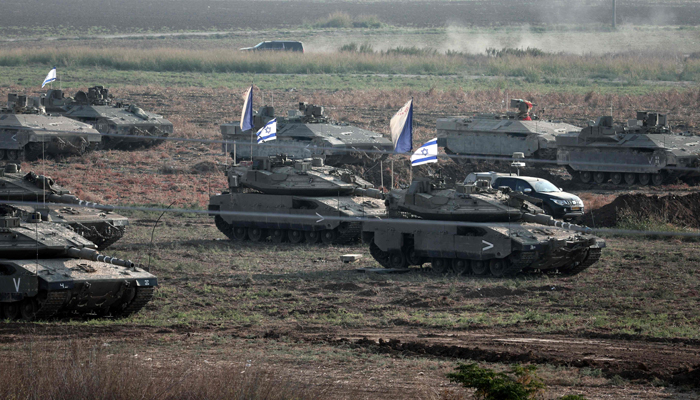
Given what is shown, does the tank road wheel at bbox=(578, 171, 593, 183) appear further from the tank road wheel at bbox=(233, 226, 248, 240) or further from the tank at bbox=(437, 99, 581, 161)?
the tank road wheel at bbox=(233, 226, 248, 240)

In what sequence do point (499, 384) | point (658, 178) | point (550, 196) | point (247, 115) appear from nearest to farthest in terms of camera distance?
point (499, 384) < point (550, 196) < point (247, 115) < point (658, 178)

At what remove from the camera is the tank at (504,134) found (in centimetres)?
3675

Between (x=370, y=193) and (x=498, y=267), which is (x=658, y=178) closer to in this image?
(x=370, y=193)

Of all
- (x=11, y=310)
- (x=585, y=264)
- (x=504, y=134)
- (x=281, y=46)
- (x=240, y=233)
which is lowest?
(x=240, y=233)

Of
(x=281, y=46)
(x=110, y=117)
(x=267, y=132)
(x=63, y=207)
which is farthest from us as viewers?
(x=281, y=46)

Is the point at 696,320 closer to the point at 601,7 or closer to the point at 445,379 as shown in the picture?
the point at 445,379

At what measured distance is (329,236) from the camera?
973 inches

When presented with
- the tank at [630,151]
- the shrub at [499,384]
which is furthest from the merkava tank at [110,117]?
the shrub at [499,384]

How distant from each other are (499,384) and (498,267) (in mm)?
9912

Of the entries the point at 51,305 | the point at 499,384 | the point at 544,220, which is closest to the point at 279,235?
the point at 544,220

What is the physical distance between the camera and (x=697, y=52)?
73.8m

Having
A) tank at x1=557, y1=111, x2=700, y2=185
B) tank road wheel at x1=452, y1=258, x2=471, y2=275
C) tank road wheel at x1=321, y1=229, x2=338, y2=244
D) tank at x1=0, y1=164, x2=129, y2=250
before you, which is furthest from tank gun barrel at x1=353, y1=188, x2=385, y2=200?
tank at x1=557, y1=111, x2=700, y2=185

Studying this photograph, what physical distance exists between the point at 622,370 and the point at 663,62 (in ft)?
195

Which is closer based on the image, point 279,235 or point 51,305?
point 51,305
